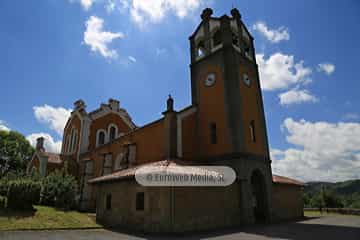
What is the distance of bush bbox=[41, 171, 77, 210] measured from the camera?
754 inches

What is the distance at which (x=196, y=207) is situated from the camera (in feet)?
41.5

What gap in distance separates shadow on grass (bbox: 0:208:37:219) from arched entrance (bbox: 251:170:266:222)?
15018mm

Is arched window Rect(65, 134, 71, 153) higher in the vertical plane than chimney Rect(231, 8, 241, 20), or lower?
lower

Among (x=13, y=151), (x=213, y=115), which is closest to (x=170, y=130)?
(x=213, y=115)

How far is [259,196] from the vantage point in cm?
1761

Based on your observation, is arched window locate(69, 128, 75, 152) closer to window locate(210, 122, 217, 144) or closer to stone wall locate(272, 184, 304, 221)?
window locate(210, 122, 217, 144)

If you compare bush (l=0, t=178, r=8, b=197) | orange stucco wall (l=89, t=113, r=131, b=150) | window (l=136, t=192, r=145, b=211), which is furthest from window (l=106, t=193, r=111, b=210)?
orange stucco wall (l=89, t=113, r=131, b=150)

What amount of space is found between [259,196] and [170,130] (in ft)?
27.7

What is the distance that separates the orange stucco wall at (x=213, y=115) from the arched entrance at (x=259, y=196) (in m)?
3.42

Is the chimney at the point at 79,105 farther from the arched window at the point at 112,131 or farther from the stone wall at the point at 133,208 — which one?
the stone wall at the point at 133,208

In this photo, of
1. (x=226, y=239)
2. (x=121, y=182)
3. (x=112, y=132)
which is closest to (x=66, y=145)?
(x=112, y=132)

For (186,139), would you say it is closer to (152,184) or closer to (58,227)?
(152,184)

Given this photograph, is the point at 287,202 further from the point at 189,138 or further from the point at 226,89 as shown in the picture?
the point at 226,89

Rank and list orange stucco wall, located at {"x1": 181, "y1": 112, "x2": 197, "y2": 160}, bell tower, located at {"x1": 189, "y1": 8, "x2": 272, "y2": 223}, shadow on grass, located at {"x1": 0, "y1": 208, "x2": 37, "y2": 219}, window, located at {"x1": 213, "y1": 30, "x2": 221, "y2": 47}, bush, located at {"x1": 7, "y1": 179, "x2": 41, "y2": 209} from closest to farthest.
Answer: shadow on grass, located at {"x1": 0, "y1": 208, "x2": 37, "y2": 219} < bush, located at {"x1": 7, "y1": 179, "x2": 41, "y2": 209} < bell tower, located at {"x1": 189, "y1": 8, "x2": 272, "y2": 223} < orange stucco wall, located at {"x1": 181, "y1": 112, "x2": 197, "y2": 160} < window, located at {"x1": 213, "y1": 30, "x2": 221, "y2": 47}
